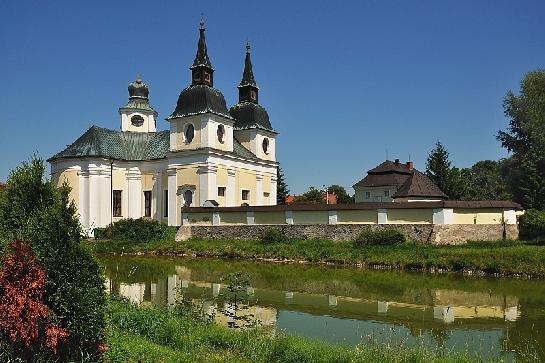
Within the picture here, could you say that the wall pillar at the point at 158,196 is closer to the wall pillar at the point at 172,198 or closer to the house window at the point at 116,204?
the wall pillar at the point at 172,198

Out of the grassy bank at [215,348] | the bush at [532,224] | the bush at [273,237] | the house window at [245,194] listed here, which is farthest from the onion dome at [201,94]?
the grassy bank at [215,348]

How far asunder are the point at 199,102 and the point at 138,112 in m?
11.9

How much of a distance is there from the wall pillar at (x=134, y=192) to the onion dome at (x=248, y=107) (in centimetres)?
998

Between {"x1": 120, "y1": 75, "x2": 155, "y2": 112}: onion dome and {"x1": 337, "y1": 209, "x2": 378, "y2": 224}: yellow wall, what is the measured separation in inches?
1064

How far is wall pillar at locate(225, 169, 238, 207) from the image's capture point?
131 feet

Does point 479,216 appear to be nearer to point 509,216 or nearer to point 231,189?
point 509,216

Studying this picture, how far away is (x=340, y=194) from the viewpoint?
70688 millimetres

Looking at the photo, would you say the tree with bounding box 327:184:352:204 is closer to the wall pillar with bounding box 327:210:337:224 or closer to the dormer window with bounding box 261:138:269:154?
the dormer window with bounding box 261:138:269:154

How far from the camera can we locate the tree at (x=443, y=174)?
42062 mm

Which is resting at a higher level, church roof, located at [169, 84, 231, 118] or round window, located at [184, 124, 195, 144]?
church roof, located at [169, 84, 231, 118]

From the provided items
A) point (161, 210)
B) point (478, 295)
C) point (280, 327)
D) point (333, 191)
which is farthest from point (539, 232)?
point (333, 191)

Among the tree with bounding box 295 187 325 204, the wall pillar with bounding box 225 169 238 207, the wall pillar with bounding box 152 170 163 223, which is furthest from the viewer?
the tree with bounding box 295 187 325 204

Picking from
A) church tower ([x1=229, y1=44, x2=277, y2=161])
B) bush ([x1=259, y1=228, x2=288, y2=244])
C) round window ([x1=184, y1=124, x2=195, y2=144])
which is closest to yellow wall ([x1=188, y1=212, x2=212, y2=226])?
bush ([x1=259, y1=228, x2=288, y2=244])

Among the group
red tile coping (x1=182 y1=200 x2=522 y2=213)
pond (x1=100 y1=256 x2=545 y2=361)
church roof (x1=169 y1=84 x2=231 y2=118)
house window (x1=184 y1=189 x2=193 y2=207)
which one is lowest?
pond (x1=100 y1=256 x2=545 y2=361)
